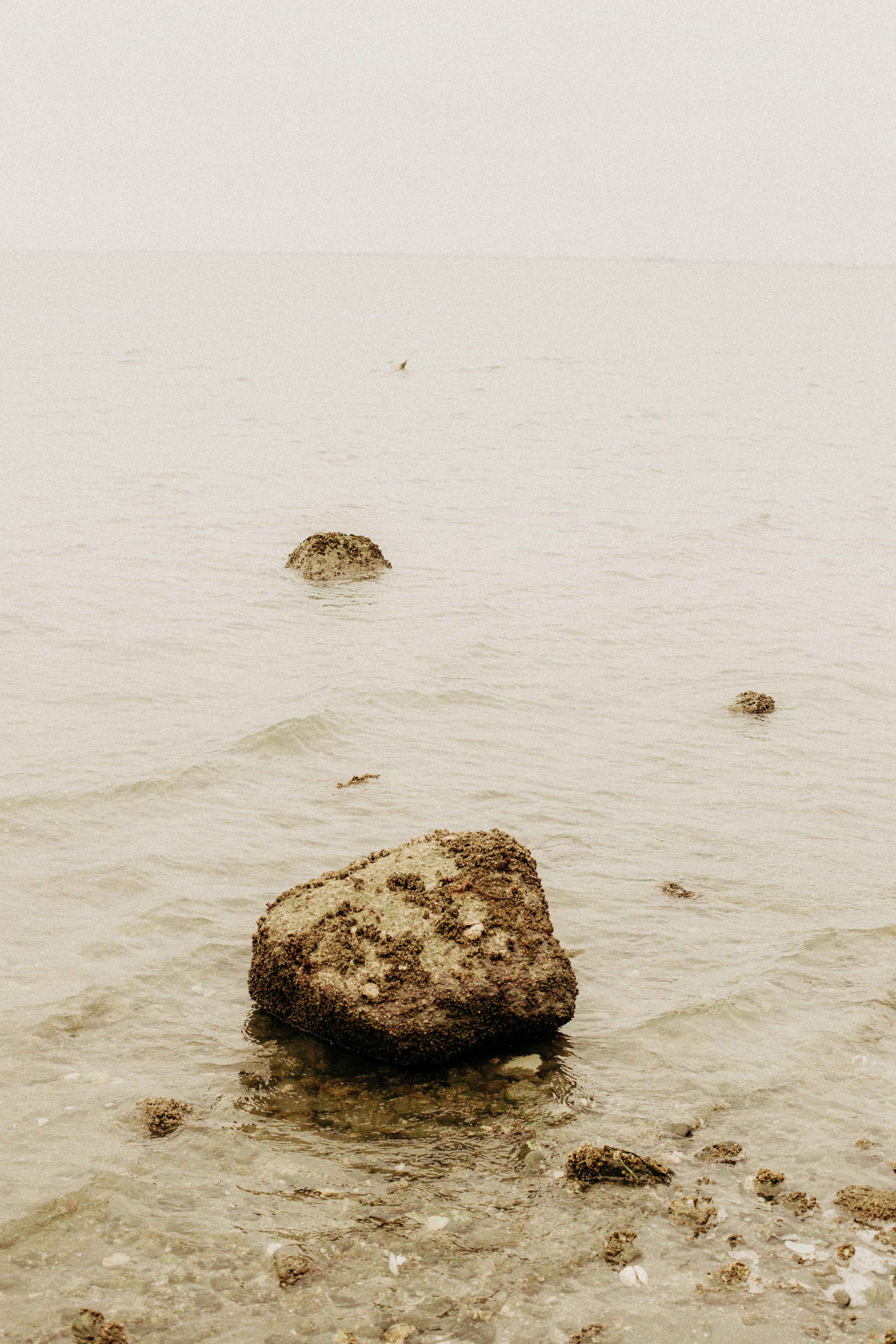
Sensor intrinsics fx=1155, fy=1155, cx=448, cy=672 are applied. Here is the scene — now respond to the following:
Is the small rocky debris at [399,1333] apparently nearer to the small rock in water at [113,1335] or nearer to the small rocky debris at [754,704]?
the small rock in water at [113,1335]

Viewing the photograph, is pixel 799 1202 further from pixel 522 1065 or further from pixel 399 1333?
pixel 399 1333

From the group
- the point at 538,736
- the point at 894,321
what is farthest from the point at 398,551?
the point at 894,321

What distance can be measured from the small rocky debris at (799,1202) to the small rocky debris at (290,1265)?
1.97 m

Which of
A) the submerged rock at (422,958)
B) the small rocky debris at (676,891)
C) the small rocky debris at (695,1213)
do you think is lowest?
the small rocky debris at (695,1213)

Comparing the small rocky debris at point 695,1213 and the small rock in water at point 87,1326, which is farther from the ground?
the small rocky debris at point 695,1213

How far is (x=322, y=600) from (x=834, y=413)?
28.1 meters

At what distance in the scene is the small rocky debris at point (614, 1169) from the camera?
16.2 feet

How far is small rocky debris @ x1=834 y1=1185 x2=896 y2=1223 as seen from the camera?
473cm

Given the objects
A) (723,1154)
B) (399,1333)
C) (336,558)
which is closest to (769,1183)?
(723,1154)

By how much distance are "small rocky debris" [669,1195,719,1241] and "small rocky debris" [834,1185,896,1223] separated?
534 millimetres

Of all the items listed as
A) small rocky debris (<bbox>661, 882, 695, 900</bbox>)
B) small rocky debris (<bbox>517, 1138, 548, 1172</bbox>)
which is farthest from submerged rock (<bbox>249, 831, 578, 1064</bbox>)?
small rocky debris (<bbox>661, 882, 695, 900</bbox>)

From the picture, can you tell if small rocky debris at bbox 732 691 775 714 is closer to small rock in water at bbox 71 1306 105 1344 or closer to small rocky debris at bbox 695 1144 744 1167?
small rocky debris at bbox 695 1144 744 1167

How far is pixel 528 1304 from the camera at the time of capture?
14.1ft

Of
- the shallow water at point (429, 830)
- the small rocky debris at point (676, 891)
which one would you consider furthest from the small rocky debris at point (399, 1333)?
the small rocky debris at point (676, 891)
